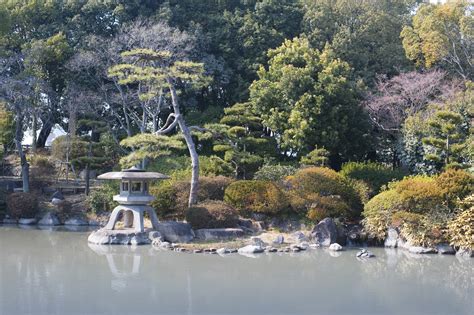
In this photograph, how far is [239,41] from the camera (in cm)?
2466

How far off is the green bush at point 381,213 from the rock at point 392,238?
0.40 ft

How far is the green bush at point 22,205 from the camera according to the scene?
1848cm

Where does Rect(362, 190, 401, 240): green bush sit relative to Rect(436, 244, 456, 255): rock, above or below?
above

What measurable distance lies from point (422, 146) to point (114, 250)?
36.1ft

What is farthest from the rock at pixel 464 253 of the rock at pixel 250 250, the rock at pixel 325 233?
the rock at pixel 250 250

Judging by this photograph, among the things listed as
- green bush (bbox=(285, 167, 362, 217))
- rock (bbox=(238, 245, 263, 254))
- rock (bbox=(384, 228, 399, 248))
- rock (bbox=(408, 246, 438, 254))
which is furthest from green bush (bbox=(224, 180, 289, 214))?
rock (bbox=(408, 246, 438, 254))

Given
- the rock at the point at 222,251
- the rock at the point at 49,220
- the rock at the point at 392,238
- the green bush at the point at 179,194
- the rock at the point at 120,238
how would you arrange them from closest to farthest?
the rock at the point at 222,251
the rock at the point at 120,238
the rock at the point at 392,238
the green bush at the point at 179,194
the rock at the point at 49,220

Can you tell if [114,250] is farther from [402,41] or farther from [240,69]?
[402,41]

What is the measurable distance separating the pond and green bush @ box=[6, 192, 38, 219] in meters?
3.70

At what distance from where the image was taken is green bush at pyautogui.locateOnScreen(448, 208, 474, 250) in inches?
554

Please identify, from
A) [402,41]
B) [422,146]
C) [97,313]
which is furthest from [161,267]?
[402,41]

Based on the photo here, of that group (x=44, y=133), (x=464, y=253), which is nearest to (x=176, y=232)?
(x=464, y=253)

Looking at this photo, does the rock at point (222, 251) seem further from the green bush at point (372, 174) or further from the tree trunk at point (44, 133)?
the tree trunk at point (44, 133)

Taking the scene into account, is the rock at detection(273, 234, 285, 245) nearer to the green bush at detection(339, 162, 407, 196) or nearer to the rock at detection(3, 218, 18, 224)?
the green bush at detection(339, 162, 407, 196)
